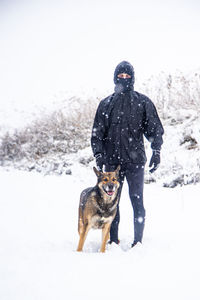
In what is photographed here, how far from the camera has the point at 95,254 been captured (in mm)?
2510

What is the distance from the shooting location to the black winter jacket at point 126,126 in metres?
2.89

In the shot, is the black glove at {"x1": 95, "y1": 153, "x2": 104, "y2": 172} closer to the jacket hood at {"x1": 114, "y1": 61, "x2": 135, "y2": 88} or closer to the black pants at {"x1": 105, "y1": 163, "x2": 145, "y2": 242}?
the black pants at {"x1": 105, "y1": 163, "x2": 145, "y2": 242}

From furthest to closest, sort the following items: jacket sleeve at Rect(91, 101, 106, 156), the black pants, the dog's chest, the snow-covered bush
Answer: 1. the snow-covered bush
2. jacket sleeve at Rect(91, 101, 106, 156)
3. the black pants
4. the dog's chest

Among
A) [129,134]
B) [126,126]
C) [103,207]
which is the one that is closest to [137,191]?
[103,207]

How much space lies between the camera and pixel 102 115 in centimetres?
304

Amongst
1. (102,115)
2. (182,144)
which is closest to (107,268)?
(102,115)

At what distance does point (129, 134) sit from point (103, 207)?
0.94 m

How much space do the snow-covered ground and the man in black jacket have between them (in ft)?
1.95

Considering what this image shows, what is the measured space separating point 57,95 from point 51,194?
30.3ft

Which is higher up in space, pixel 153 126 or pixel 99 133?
pixel 153 126

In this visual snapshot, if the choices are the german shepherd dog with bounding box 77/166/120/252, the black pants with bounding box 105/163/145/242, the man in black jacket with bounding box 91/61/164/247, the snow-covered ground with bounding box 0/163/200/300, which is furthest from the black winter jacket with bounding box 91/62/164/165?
the snow-covered ground with bounding box 0/163/200/300

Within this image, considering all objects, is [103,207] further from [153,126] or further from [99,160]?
[153,126]

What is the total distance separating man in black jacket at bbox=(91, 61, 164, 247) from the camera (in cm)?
288

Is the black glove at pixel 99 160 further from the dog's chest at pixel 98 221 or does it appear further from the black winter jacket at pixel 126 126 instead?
the dog's chest at pixel 98 221
